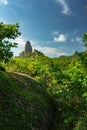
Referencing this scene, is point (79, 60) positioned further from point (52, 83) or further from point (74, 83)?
point (52, 83)

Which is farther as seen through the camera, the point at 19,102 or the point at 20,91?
the point at 20,91

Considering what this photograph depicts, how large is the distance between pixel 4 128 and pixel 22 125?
2634mm

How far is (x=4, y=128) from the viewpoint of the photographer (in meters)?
18.0

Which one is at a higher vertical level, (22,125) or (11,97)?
(11,97)

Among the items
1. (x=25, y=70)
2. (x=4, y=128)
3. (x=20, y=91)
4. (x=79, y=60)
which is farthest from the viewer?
(x=25, y=70)

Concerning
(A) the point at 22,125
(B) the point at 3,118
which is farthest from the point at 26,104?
(B) the point at 3,118

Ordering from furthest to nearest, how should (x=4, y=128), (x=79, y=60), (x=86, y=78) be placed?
(x=79, y=60) → (x=86, y=78) → (x=4, y=128)

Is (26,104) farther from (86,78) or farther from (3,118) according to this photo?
(86,78)

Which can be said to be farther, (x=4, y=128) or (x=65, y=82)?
(x=65, y=82)

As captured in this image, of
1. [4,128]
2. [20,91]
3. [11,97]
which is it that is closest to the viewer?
[4,128]

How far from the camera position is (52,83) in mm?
43969

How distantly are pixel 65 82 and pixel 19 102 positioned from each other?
4312 millimetres

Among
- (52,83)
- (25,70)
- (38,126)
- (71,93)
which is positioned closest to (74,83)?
(71,93)

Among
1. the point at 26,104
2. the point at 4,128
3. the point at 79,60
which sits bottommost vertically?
the point at 4,128
